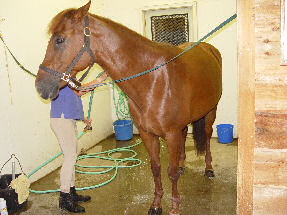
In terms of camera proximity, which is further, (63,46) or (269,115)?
(63,46)

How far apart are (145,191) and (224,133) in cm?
190

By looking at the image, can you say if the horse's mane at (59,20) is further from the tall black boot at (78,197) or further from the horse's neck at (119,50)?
the tall black boot at (78,197)

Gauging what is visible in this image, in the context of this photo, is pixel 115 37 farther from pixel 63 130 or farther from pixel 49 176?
pixel 49 176

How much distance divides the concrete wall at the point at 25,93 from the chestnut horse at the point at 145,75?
3.82ft

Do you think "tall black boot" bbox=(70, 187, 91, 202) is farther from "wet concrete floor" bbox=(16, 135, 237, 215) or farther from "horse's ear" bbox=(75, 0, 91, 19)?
"horse's ear" bbox=(75, 0, 91, 19)

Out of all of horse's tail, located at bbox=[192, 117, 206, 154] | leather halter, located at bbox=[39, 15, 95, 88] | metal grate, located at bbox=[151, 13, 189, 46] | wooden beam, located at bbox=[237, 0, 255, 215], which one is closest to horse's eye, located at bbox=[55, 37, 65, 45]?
leather halter, located at bbox=[39, 15, 95, 88]

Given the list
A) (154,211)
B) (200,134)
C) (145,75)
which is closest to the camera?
(145,75)

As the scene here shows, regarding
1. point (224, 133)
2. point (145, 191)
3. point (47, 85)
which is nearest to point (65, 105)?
point (47, 85)

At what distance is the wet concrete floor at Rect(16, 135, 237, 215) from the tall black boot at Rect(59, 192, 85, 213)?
0.23 ft

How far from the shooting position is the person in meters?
2.53

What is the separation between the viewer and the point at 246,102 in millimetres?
1434

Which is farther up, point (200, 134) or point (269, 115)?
point (269, 115)

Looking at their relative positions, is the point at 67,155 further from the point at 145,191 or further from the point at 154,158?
the point at 145,191

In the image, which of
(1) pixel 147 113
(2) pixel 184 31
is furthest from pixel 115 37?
(2) pixel 184 31
